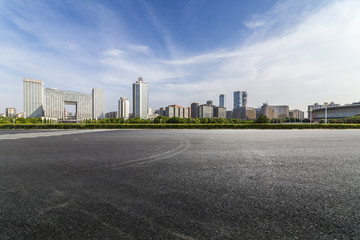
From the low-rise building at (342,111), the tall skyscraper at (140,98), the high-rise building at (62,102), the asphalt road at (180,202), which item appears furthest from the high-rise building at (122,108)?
the asphalt road at (180,202)

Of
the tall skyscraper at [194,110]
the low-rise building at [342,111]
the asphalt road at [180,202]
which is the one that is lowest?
the asphalt road at [180,202]

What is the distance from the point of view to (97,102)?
141250mm

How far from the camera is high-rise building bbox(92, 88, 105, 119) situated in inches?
5330

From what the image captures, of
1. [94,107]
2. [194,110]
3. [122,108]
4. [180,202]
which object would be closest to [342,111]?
[180,202]

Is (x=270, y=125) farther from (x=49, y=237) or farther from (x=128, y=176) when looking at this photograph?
(x=49, y=237)

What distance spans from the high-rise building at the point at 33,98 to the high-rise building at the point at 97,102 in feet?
135

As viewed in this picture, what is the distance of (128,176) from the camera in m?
4.19

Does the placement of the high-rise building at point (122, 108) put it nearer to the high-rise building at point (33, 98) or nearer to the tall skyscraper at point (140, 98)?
the tall skyscraper at point (140, 98)

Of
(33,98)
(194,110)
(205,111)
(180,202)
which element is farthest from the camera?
(194,110)

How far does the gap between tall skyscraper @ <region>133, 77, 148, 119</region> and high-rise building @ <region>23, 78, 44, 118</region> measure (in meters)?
75.6

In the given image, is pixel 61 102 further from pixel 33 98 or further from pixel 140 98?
pixel 140 98

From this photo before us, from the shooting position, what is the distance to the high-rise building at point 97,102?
135375 mm

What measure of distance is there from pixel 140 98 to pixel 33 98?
83.7 m

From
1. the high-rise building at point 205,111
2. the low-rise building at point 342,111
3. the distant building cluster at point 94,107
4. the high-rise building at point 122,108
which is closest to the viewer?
the low-rise building at point 342,111
